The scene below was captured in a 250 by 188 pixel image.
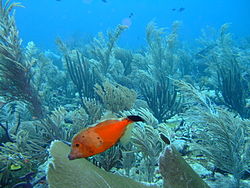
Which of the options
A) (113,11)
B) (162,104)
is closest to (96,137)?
(162,104)

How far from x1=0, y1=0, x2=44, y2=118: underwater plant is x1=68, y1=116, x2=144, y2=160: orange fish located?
2503mm

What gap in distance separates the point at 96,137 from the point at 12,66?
2.70 meters

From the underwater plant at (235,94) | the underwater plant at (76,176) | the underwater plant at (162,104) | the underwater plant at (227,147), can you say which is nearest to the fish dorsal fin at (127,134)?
the underwater plant at (76,176)

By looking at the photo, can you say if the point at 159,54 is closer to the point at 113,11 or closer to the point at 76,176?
the point at 76,176

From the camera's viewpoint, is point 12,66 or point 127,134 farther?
point 12,66

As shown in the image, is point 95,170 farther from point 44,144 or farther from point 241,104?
point 241,104

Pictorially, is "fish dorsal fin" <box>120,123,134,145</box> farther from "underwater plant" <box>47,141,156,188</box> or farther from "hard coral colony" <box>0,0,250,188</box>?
"underwater plant" <box>47,141,156,188</box>

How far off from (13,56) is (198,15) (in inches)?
7593

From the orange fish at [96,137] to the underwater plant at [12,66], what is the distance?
8.21 ft

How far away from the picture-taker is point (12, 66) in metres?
3.59

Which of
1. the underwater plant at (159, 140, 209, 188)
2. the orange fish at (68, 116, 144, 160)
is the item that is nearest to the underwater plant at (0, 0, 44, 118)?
the orange fish at (68, 116, 144, 160)

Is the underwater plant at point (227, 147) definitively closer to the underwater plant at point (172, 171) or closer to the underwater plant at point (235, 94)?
the underwater plant at point (172, 171)

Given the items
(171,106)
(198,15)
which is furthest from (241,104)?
(198,15)

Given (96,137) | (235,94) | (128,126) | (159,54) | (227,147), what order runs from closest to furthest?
(96,137) → (128,126) → (227,147) → (235,94) → (159,54)
